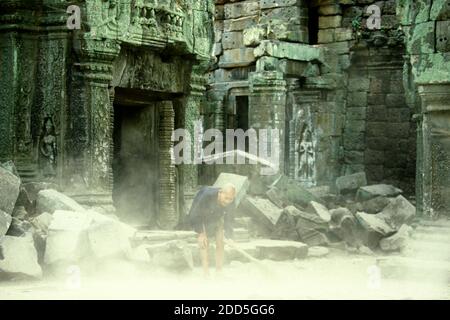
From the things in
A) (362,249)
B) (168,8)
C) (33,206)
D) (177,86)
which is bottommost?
(362,249)

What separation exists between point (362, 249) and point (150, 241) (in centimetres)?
397

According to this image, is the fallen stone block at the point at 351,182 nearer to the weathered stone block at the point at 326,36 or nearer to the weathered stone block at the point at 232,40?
the weathered stone block at the point at 326,36

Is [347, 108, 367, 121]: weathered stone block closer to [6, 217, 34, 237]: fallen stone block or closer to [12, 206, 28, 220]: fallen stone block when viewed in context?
[12, 206, 28, 220]: fallen stone block

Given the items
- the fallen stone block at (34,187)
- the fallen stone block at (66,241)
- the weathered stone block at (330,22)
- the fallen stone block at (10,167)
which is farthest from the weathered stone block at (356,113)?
the fallen stone block at (66,241)

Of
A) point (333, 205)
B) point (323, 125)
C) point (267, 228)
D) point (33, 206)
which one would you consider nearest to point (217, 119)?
point (323, 125)

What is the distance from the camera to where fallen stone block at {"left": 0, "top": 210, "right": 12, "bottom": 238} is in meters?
10.1

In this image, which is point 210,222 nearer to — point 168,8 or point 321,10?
point 168,8

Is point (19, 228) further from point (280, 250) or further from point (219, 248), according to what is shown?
point (280, 250)

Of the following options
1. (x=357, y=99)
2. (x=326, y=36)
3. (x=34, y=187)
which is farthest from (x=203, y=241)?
(x=326, y=36)

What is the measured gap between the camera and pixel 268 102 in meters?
17.4

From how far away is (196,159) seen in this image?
13.8 metres

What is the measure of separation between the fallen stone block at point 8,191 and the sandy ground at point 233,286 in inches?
40.8

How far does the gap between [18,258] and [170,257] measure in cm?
178

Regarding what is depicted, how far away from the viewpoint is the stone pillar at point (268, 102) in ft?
56.9
